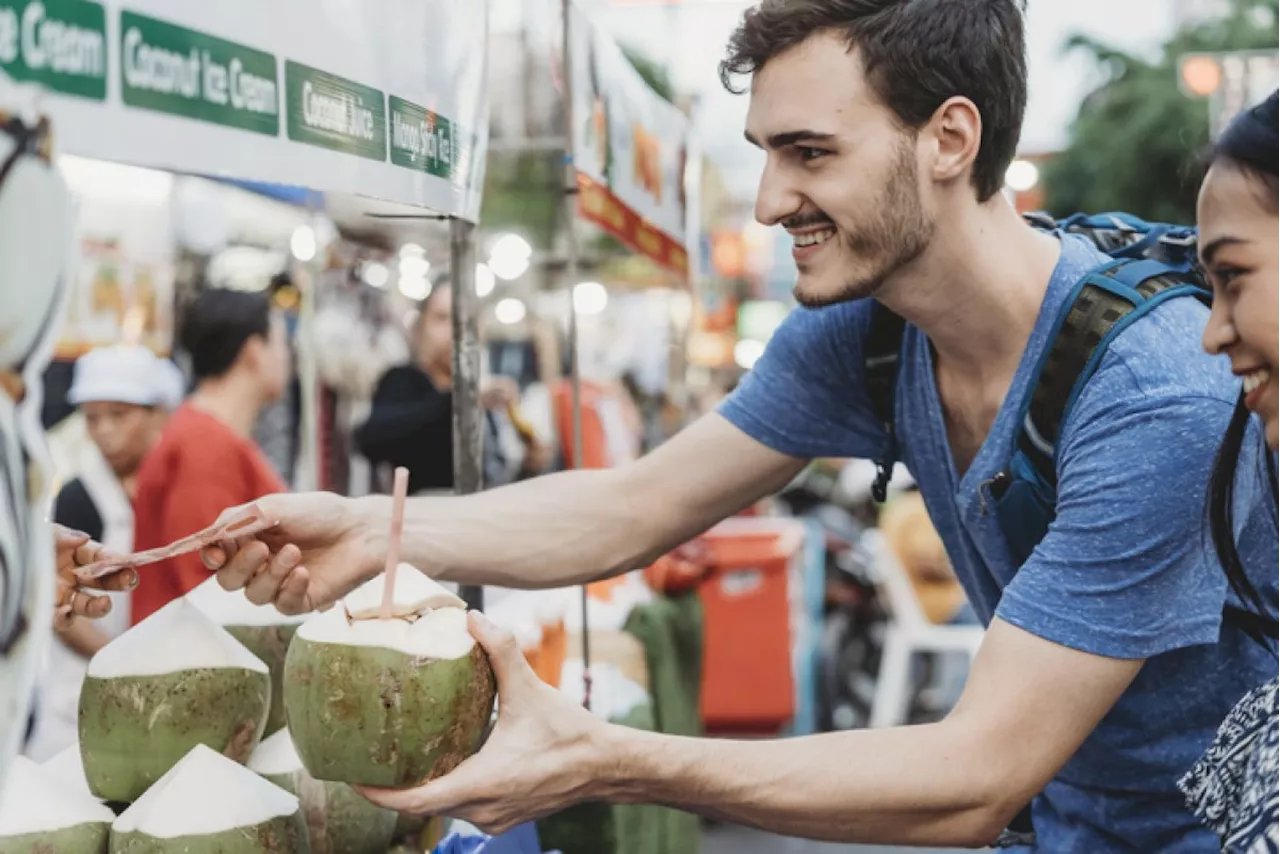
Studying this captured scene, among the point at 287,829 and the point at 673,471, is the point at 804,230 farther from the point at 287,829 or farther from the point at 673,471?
the point at 287,829

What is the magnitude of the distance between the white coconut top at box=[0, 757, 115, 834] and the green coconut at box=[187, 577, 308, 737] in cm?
34

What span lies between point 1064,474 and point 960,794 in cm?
47

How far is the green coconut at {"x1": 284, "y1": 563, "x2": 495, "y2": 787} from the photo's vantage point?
1.67m

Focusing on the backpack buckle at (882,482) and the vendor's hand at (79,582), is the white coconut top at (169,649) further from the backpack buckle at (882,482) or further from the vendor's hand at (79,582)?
the backpack buckle at (882,482)

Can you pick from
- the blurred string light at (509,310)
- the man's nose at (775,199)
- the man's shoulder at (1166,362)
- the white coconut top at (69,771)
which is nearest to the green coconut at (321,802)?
the white coconut top at (69,771)

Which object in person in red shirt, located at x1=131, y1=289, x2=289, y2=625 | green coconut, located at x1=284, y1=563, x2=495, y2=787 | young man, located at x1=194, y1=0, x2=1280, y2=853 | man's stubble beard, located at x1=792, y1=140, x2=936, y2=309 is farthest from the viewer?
person in red shirt, located at x1=131, y1=289, x2=289, y2=625

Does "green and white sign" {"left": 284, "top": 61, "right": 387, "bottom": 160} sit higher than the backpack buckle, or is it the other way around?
"green and white sign" {"left": 284, "top": 61, "right": 387, "bottom": 160}

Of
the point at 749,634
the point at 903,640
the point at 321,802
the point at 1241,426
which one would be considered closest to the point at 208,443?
the point at 321,802

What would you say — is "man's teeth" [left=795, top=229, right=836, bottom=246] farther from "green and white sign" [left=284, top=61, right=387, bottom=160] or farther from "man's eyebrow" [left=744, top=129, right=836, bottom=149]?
"green and white sign" [left=284, top=61, right=387, bottom=160]

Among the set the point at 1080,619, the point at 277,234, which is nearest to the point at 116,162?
the point at 1080,619

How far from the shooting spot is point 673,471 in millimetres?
2748

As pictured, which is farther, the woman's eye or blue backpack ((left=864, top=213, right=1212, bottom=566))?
blue backpack ((left=864, top=213, right=1212, bottom=566))

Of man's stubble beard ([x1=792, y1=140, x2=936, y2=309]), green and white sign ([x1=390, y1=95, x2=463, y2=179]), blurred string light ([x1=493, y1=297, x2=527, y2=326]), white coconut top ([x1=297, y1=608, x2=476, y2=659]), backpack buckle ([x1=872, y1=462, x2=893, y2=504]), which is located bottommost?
white coconut top ([x1=297, y1=608, x2=476, y2=659])

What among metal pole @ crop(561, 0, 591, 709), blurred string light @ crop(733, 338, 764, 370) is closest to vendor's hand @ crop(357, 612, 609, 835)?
metal pole @ crop(561, 0, 591, 709)
